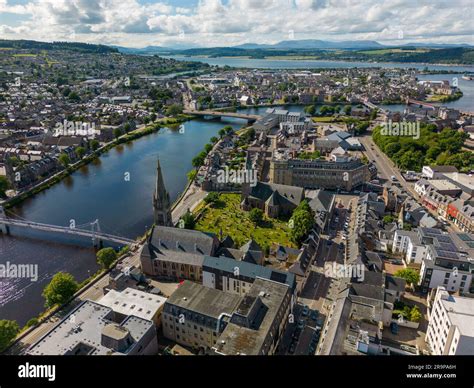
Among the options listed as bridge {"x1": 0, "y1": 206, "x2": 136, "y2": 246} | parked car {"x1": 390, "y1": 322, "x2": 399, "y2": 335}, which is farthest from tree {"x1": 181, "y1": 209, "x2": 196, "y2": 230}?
parked car {"x1": 390, "y1": 322, "x2": 399, "y2": 335}

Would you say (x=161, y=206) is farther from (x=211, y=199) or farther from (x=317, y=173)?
(x=317, y=173)

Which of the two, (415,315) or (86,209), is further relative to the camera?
(86,209)

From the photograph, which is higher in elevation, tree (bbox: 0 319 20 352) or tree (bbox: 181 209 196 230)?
tree (bbox: 181 209 196 230)

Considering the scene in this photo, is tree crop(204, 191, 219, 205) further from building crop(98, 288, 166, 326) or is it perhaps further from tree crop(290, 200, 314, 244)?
building crop(98, 288, 166, 326)

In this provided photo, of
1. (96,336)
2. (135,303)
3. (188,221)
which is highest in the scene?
(188,221)

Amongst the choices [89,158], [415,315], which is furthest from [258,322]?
[89,158]

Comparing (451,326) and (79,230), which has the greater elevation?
(451,326)
